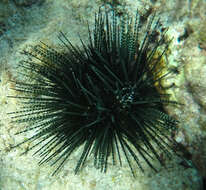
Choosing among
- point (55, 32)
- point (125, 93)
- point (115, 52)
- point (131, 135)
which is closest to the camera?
point (131, 135)

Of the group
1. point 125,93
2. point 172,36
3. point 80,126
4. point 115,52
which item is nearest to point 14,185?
point 80,126

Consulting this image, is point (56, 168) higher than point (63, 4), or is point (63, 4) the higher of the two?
point (63, 4)

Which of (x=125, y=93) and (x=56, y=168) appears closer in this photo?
(x=125, y=93)

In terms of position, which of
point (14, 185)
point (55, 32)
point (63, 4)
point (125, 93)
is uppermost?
point (63, 4)

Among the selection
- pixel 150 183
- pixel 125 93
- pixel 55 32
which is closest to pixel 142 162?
pixel 150 183

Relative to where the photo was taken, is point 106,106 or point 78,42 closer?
point 106,106

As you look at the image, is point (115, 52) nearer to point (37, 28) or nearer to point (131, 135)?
point (131, 135)

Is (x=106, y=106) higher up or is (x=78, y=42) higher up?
(x=78, y=42)

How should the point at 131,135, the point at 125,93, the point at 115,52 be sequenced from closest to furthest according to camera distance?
the point at 131,135 < the point at 125,93 < the point at 115,52
